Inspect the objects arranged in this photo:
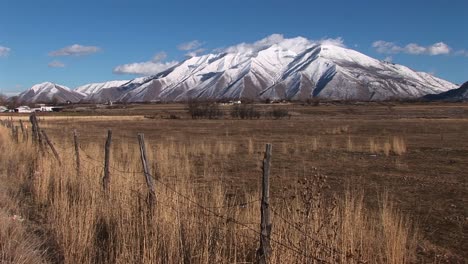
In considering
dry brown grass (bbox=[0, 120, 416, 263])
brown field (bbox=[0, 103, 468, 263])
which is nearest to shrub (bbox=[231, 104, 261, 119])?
brown field (bbox=[0, 103, 468, 263])

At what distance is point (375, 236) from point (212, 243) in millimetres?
2543

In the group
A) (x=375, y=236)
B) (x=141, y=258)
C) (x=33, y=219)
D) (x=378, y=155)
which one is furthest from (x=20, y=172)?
(x=378, y=155)

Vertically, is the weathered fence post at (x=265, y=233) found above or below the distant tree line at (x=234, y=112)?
above

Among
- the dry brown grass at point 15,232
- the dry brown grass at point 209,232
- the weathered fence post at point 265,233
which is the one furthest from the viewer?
the dry brown grass at point 15,232

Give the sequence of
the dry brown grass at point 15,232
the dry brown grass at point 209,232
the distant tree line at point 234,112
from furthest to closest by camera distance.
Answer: the distant tree line at point 234,112, the dry brown grass at point 15,232, the dry brown grass at point 209,232

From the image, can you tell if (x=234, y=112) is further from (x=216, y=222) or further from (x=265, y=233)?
(x=265, y=233)

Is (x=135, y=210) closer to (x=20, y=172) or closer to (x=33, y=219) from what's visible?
(x=33, y=219)

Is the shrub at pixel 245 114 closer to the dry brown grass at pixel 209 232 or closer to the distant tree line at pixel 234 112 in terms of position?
the distant tree line at pixel 234 112

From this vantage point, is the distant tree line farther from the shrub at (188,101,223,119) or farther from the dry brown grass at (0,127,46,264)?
the dry brown grass at (0,127,46,264)

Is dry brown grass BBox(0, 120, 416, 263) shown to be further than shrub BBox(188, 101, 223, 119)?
No

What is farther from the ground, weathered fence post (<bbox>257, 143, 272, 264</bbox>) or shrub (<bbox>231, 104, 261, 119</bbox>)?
weathered fence post (<bbox>257, 143, 272, 264</bbox>)

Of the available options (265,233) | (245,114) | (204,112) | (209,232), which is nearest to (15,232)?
(209,232)

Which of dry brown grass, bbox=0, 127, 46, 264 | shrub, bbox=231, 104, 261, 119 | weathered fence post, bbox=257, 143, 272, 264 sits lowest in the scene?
shrub, bbox=231, 104, 261, 119

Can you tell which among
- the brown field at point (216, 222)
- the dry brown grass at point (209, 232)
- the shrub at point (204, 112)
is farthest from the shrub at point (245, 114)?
the dry brown grass at point (209, 232)
